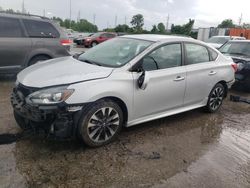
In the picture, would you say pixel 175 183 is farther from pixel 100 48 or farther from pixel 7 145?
pixel 100 48

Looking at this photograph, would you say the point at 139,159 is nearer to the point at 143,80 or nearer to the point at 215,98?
the point at 143,80

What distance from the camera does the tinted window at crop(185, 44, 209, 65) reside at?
4.68m

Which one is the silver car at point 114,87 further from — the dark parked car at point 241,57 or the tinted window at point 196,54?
the dark parked car at point 241,57

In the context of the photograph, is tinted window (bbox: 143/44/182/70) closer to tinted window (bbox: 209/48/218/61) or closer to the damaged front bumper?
tinted window (bbox: 209/48/218/61)

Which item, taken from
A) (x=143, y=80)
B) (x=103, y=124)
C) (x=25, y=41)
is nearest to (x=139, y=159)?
(x=103, y=124)

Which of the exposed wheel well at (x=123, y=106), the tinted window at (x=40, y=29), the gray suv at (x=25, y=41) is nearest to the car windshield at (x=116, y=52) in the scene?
the exposed wheel well at (x=123, y=106)

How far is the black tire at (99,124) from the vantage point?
337 centimetres

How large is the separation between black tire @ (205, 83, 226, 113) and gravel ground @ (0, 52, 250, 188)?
78 centimetres

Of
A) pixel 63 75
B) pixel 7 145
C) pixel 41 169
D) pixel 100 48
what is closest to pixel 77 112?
pixel 63 75

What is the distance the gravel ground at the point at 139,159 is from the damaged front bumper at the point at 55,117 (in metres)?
0.35

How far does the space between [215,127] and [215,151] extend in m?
1.04

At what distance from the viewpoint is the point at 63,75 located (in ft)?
11.3

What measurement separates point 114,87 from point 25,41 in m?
4.18

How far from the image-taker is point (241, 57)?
749cm
